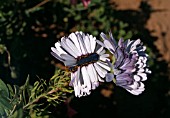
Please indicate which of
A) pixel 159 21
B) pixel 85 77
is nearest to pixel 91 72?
pixel 85 77

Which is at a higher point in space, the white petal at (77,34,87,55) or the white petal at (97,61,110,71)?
the white petal at (77,34,87,55)

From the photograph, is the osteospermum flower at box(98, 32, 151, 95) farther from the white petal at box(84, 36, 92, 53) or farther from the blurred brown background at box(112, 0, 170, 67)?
the blurred brown background at box(112, 0, 170, 67)

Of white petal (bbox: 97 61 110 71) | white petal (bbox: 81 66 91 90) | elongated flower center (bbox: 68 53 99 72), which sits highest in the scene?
elongated flower center (bbox: 68 53 99 72)

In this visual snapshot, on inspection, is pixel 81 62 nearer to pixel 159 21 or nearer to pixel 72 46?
pixel 72 46

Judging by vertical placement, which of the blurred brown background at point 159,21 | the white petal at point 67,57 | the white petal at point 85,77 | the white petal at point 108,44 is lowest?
the white petal at point 85,77

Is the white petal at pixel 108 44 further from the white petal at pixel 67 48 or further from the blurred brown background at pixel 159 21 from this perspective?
the blurred brown background at pixel 159 21

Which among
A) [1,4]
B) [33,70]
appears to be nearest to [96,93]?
[33,70]

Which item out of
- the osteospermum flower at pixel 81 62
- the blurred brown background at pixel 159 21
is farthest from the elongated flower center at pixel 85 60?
the blurred brown background at pixel 159 21

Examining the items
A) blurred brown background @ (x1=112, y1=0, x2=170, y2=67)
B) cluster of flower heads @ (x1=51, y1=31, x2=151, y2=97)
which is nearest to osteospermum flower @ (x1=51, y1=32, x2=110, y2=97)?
cluster of flower heads @ (x1=51, y1=31, x2=151, y2=97)
